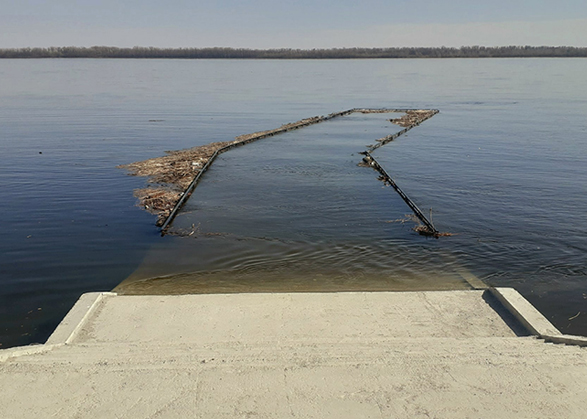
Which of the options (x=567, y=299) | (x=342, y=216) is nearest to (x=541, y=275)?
(x=567, y=299)

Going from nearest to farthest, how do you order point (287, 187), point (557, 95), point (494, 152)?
point (287, 187) < point (494, 152) < point (557, 95)

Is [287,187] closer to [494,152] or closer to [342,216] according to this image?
[342,216]

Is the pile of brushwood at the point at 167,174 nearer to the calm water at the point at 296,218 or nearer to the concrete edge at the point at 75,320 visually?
the calm water at the point at 296,218

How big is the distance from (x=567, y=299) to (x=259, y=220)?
24.5 feet

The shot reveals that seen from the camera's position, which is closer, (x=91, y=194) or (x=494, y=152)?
(x=91, y=194)

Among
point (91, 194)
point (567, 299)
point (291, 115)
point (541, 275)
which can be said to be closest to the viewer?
point (567, 299)

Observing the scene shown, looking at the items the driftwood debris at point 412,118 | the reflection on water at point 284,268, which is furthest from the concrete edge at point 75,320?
the driftwood debris at point 412,118

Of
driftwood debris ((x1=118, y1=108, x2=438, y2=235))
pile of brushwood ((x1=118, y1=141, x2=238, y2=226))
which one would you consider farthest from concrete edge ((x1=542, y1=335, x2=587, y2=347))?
pile of brushwood ((x1=118, y1=141, x2=238, y2=226))

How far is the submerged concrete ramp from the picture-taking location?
555 centimetres

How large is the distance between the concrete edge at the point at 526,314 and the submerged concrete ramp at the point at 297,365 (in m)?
0.03

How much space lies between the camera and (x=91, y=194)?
17031mm

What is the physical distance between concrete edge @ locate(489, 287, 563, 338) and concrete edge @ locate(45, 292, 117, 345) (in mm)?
6200

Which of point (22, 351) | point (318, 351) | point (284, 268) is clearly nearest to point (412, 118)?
point (284, 268)

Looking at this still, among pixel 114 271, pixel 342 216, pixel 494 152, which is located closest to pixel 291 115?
pixel 494 152
